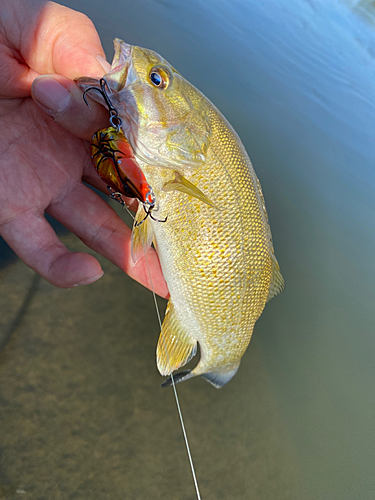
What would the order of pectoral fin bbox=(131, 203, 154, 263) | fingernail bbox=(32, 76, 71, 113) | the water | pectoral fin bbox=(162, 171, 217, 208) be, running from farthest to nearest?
the water, pectoral fin bbox=(131, 203, 154, 263), pectoral fin bbox=(162, 171, 217, 208), fingernail bbox=(32, 76, 71, 113)

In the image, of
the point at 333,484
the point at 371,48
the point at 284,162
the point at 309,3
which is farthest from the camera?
the point at 309,3

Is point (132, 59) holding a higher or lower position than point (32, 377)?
higher

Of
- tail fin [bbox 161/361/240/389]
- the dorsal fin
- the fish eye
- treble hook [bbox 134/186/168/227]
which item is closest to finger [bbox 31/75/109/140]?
the fish eye

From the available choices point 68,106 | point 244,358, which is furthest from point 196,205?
point 244,358

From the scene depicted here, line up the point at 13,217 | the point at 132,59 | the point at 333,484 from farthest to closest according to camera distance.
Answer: the point at 333,484 → the point at 13,217 → the point at 132,59

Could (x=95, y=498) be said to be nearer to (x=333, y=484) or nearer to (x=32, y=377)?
(x=32, y=377)

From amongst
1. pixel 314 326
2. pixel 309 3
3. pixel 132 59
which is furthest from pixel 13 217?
pixel 309 3

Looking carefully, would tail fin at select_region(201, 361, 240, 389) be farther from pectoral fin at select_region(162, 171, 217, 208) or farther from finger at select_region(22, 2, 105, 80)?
finger at select_region(22, 2, 105, 80)

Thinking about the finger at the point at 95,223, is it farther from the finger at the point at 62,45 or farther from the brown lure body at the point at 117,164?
the finger at the point at 62,45
